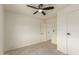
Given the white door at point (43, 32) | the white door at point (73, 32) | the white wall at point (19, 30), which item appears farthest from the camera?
the white door at point (43, 32)

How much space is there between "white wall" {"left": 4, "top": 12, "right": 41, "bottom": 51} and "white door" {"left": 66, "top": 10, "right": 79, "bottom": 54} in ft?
Result: 9.49

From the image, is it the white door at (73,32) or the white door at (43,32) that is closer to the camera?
the white door at (73,32)

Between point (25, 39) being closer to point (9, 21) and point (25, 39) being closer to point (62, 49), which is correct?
point (9, 21)

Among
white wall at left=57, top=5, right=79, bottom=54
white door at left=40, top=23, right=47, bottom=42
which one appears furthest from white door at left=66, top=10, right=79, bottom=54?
white door at left=40, top=23, right=47, bottom=42

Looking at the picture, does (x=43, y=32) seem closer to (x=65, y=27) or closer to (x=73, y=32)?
(x=65, y=27)

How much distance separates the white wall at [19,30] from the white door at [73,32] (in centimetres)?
289

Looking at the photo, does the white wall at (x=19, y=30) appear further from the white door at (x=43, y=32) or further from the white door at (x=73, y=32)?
the white door at (x=73, y=32)

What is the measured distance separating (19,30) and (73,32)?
3.16 m

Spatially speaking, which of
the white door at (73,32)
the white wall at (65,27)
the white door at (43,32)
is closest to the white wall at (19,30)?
the white door at (43,32)

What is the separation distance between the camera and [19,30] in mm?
4461

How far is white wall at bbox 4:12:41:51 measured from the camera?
3.88m

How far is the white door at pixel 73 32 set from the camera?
280cm
